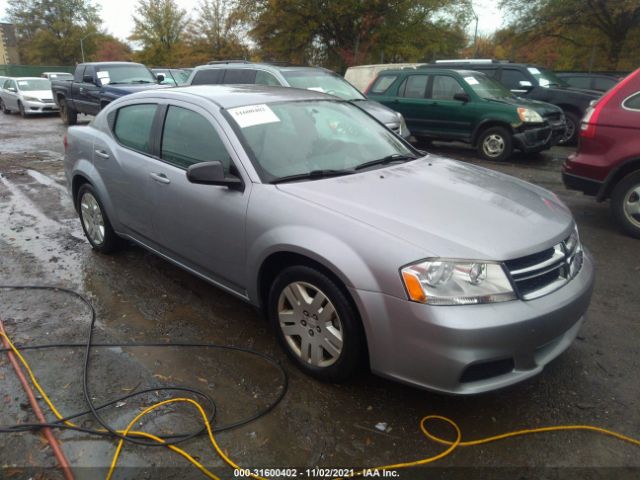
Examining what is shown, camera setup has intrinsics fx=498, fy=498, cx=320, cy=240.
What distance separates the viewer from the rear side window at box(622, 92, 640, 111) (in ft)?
16.6

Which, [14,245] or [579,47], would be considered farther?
[579,47]

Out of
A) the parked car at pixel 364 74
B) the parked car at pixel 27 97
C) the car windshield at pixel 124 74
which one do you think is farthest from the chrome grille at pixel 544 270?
the parked car at pixel 27 97

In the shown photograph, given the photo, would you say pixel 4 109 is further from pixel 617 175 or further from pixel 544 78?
pixel 617 175

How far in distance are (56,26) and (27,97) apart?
133 ft

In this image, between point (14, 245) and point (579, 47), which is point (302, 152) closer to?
point (14, 245)

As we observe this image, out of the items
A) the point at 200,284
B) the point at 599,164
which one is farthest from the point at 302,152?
the point at 599,164

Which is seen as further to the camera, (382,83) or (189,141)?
(382,83)

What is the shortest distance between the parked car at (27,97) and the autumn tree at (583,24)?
21.4 metres

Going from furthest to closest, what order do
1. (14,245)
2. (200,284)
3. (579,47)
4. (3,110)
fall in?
(579,47), (3,110), (14,245), (200,284)

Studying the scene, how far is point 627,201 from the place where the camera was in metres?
5.24

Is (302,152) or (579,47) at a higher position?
(579,47)

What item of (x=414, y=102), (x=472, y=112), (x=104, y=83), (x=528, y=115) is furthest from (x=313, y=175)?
(x=104, y=83)

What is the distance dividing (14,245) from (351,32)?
23504 millimetres

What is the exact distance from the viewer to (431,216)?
2.67 m
